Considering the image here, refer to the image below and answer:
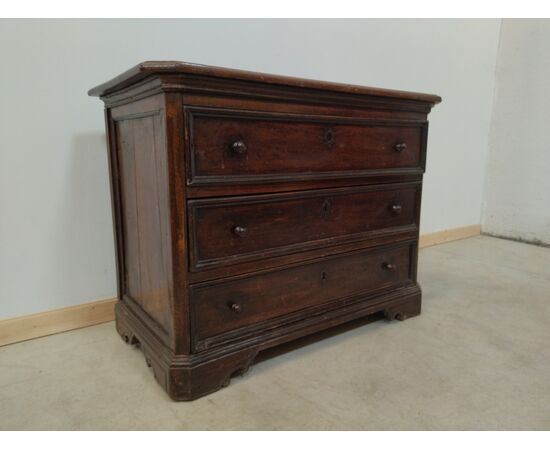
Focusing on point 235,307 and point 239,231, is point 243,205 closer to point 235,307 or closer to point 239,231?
point 239,231

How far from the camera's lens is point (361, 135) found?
136 centimetres

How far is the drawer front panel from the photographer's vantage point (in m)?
1.16

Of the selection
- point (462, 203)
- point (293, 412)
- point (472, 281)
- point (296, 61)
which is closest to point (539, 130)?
A: point (462, 203)

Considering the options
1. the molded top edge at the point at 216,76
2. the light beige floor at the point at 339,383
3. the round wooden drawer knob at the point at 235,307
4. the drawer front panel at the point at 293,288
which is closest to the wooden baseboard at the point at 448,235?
the light beige floor at the point at 339,383

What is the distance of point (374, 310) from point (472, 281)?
2.76ft

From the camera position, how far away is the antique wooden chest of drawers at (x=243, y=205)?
3.46 feet

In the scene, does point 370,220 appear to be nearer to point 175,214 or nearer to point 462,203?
point 175,214

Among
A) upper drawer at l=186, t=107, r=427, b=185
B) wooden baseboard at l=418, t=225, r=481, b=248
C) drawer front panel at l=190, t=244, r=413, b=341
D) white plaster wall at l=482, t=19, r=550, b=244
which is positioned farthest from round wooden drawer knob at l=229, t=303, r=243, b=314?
white plaster wall at l=482, t=19, r=550, b=244

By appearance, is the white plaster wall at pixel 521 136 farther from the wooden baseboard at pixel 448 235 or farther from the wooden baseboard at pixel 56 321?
the wooden baseboard at pixel 56 321

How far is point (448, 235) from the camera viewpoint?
2.90m

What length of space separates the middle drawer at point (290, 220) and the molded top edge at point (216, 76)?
311 millimetres

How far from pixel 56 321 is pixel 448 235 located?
2467mm

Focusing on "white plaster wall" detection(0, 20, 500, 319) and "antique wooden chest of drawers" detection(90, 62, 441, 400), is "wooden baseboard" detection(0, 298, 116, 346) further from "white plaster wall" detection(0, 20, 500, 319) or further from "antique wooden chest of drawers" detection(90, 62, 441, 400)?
"antique wooden chest of drawers" detection(90, 62, 441, 400)

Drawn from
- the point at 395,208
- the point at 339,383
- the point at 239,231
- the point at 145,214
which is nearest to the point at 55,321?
the point at 145,214
